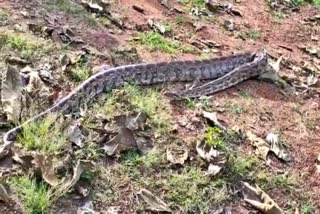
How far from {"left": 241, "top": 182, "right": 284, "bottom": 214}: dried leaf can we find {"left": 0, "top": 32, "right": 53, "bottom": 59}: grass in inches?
113

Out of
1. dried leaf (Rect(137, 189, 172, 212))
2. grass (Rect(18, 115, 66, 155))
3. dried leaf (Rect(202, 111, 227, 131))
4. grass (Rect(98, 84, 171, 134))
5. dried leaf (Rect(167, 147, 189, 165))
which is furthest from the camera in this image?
dried leaf (Rect(202, 111, 227, 131))

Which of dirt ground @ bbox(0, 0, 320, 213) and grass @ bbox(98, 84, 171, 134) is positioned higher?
grass @ bbox(98, 84, 171, 134)

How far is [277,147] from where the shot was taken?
21.2 feet

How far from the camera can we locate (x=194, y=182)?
18.2 ft

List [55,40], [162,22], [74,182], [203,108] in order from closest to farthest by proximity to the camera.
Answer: [74,182] < [203,108] < [55,40] < [162,22]

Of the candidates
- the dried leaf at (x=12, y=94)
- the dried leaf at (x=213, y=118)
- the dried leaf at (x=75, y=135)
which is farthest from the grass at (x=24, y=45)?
the dried leaf at (x=213, y=118)

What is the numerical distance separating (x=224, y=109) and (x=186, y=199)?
1913mm

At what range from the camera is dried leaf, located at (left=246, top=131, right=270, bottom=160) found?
20.7 feet

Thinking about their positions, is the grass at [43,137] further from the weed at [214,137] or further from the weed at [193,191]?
the weed at [214,137]

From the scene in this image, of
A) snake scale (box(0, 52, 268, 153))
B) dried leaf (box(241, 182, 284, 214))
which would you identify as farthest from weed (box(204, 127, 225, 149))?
snake scale (box(0, 52, 268, 153))

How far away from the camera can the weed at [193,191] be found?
5.32 metres

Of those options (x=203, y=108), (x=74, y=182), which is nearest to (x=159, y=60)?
(x=203, y=108)

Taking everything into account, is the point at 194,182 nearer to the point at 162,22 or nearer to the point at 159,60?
the point at 159,60

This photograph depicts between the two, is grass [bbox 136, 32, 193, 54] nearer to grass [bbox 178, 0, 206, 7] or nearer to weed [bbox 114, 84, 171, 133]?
weed [bbox 114, 84, 171, 133]
